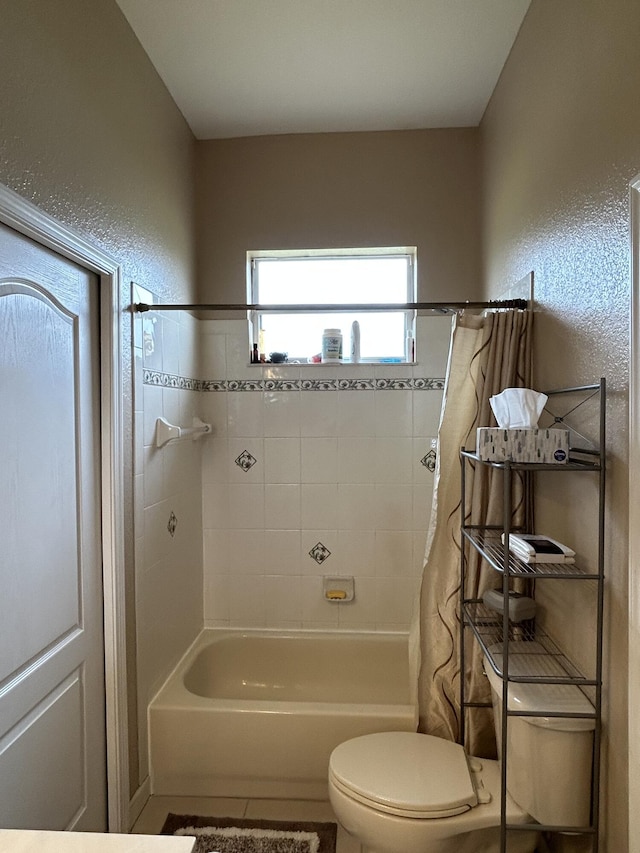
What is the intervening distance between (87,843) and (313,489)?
6.45 ft

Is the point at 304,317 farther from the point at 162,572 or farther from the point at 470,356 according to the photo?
the point at 162,572

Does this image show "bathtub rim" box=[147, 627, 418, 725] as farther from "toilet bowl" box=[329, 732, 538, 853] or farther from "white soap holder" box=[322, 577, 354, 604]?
"toilet bowl" box=[329, 732, 538, 853]

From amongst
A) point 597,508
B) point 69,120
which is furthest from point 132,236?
point 597,508

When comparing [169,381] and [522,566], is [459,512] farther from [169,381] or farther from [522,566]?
[169,381]

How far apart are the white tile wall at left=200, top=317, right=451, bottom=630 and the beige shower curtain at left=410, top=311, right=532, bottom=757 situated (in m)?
0.78

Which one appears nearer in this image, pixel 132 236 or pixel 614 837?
pixel 614 837

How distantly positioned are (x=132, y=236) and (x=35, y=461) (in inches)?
37.3

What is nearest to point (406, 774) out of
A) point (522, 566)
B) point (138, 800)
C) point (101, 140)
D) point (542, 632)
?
point (542, 632)

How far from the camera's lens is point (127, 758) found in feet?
6.25

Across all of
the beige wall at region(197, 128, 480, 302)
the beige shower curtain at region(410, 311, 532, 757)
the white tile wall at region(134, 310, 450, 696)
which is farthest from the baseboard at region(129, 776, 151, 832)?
the beige wall at region(197, 128, 480, 302)

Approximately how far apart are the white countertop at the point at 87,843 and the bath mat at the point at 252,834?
1164 millimetres

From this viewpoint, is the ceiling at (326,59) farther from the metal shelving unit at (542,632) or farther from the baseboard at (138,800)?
the baseboard at (138,800)

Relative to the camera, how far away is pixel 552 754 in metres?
1.43

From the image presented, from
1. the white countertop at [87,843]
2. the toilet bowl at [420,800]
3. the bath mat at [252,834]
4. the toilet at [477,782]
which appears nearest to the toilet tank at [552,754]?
the toilet at [477,782]
